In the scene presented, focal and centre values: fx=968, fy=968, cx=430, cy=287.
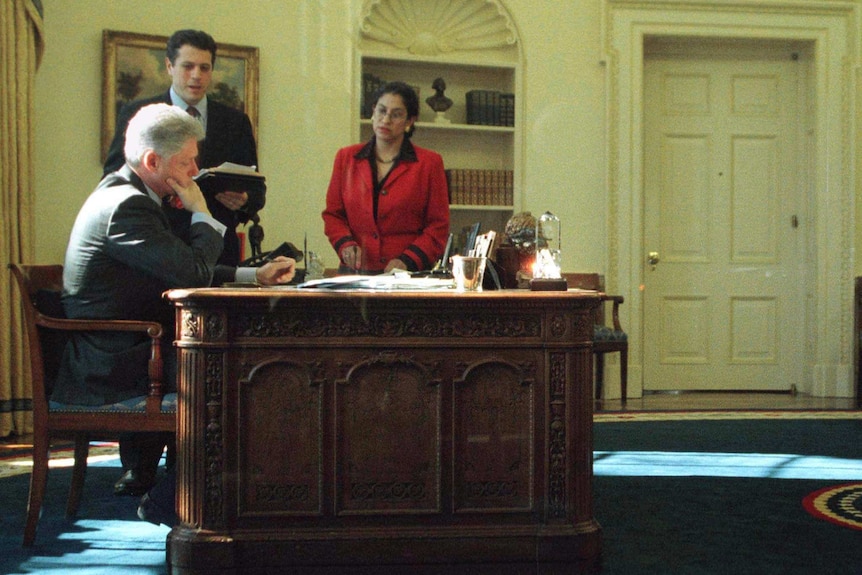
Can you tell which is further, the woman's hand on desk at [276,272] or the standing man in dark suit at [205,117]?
the standing man in dark suit at [205,117]

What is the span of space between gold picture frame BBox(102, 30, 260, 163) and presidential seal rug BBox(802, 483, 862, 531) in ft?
13.5

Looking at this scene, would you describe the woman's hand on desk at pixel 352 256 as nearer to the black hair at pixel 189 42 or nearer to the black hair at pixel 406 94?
the black hair at pixel 406 94

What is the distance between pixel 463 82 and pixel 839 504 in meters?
4.29

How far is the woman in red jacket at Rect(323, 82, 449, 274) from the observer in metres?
3.75

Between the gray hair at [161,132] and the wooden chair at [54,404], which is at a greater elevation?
the gray hair at [161,132]

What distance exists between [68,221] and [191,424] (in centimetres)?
394

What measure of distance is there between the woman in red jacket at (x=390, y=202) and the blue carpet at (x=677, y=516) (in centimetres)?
116

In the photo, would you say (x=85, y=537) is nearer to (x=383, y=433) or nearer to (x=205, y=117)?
(x=383, y=433)

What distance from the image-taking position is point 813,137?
692 cm

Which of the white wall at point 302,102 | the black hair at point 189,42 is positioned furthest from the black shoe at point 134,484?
the white wall at point 302,102

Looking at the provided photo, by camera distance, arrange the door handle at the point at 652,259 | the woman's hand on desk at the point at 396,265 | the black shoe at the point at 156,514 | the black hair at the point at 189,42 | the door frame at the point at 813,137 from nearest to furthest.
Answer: the black shoe at the point at 156,514
the woman's hand on desk at the point at 396,265
the black hair at the point at 189,42
the door frame at the point at 813,137
the door handle at the point at 652,259

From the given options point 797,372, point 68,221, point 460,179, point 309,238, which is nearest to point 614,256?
point 460,179

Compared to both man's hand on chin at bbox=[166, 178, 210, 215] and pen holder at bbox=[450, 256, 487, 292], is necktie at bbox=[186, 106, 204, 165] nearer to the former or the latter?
man's hand on chin at bbox=[166, 178, 210, 215]

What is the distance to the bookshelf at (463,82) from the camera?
6.57 m
